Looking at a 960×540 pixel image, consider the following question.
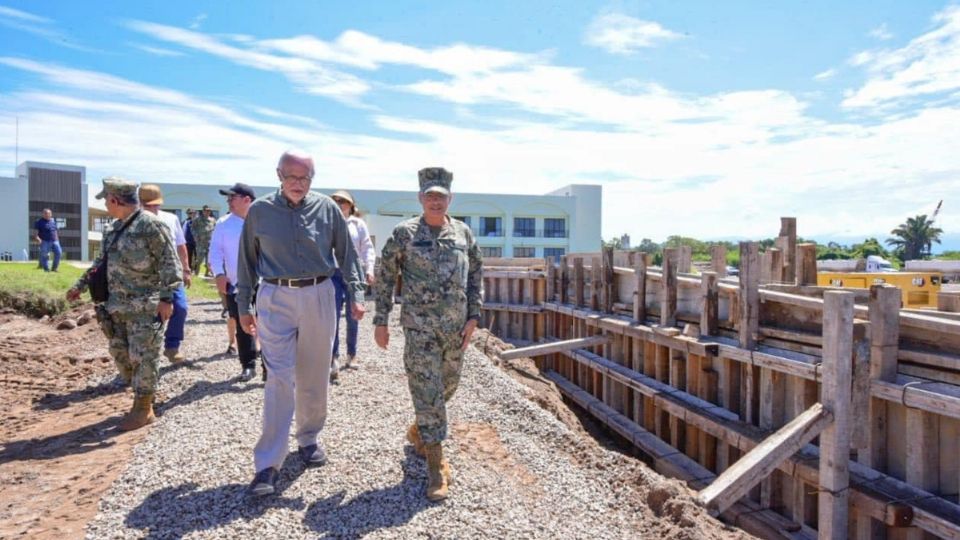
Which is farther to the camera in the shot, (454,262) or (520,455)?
(520,455)

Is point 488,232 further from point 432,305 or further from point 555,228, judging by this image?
point 432,305

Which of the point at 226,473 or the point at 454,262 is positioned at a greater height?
the point at 454,262

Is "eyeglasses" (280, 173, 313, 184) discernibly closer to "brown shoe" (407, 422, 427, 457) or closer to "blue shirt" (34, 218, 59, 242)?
"brown shoe" (407, 422, 427, 457)

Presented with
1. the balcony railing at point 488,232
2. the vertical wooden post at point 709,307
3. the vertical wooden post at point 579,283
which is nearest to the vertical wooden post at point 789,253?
the vertical wooden post at point 579,283

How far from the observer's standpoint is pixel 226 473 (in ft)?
13.9

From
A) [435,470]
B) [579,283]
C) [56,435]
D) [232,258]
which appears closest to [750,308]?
[435,470]

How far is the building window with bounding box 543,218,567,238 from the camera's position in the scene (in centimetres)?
5409

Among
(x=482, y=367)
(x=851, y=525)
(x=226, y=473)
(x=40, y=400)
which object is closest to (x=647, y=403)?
(x=482, y=367)

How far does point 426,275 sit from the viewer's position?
13.5 ft

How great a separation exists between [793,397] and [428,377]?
367 cm

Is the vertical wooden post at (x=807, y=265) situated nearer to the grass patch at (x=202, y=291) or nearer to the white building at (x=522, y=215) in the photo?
the grass patch at (x=202, y=291)

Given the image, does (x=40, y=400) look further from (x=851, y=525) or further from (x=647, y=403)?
(x=851, y=525)

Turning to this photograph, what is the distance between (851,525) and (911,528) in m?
0.52

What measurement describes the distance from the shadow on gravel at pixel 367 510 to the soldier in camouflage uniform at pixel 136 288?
2.40 metres
